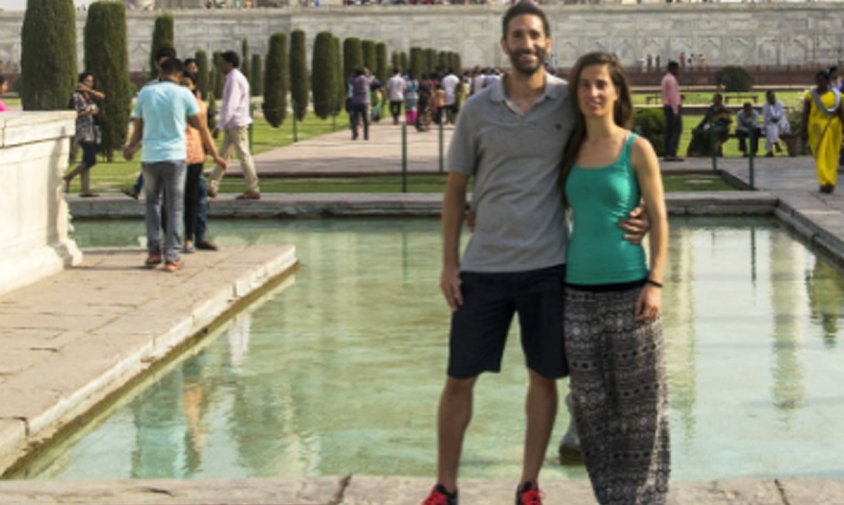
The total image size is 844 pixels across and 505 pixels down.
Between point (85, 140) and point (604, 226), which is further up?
point (604, 226)

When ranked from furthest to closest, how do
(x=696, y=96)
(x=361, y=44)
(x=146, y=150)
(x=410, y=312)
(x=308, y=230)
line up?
(x=696, y=96) → (x=361, y=44) → (x=308, y=230) → (x=146, y=150) → (x=410, y=312)

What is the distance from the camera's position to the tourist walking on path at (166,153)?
9344 millimetres

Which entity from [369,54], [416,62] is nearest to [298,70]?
[369,54]

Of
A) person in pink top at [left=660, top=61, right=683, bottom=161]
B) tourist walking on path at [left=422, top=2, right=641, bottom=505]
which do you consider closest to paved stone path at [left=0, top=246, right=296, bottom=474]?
tourist walking on path at [left=422, top=2, right=641, bottom=505]

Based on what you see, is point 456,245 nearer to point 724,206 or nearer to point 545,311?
point 545,311

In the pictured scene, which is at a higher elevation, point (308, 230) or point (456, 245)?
point (456, 245)

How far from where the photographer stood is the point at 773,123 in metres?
20.2

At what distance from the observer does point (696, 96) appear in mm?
44469

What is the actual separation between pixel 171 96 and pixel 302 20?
52.5m

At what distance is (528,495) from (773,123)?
1647 cm

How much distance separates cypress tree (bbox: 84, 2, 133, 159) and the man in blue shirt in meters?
12.0

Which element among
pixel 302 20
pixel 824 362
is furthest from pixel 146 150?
pixel 302 20

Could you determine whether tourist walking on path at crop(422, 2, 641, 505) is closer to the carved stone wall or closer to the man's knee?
the man's knee

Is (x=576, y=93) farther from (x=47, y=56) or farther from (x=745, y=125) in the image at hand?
(x=47, y=56)
